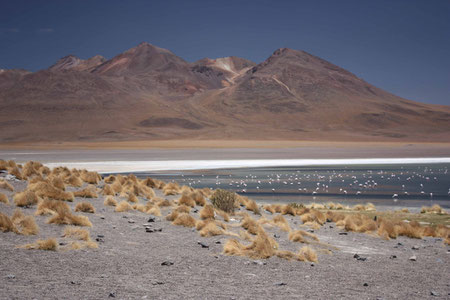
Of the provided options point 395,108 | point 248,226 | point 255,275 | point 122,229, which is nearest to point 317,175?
point 248,226

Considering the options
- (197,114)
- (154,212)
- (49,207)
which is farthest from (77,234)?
(197,114)

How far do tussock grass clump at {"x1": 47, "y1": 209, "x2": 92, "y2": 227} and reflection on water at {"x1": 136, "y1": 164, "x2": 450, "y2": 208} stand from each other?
13080mm

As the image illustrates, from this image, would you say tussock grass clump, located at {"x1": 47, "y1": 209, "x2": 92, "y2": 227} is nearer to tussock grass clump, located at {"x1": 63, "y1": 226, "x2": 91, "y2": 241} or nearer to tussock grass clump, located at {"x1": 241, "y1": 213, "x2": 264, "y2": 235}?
tussock grass clump, located at {"x1": 63, "y1": 226, "x2": 91, "y2": 241}

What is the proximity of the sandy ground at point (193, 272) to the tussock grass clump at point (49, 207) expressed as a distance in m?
0.37

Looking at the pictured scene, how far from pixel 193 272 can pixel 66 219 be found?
390cm

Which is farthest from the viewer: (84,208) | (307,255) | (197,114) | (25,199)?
(197,114)

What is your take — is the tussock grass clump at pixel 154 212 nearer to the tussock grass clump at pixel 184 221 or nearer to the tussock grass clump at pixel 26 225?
the tussock grass clump at pixel 184 221

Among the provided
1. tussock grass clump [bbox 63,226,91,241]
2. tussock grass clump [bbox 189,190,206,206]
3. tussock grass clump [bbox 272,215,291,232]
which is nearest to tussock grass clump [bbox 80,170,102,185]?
tussock grass clump [bbox 189,190,206,206]

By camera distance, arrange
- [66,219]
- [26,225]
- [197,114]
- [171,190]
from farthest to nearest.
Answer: [197,114] → [171,190] → [66,219] → [26,225]

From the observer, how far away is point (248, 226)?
1214cm

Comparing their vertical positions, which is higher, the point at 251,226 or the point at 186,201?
the point at 186,201

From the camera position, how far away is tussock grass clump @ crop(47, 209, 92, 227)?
33.3 ft

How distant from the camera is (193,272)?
7.64 m

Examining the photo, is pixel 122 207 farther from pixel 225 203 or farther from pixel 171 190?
pixel 171 190
